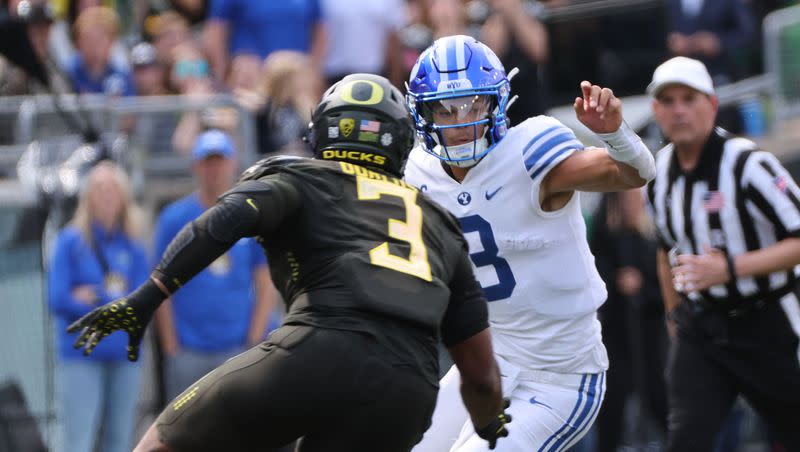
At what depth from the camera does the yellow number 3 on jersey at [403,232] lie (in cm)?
400

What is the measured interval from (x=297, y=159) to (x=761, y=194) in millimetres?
2833

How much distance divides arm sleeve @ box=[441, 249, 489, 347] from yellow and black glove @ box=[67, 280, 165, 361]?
88cm

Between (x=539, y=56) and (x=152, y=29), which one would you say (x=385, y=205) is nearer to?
(x=539, y=56)

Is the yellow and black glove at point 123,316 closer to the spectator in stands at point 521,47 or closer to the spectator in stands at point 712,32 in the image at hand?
the spectator in stands at point 521,47

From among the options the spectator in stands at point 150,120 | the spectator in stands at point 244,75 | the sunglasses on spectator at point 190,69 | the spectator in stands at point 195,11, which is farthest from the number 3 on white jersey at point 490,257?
the spectator in stands at point 195,11

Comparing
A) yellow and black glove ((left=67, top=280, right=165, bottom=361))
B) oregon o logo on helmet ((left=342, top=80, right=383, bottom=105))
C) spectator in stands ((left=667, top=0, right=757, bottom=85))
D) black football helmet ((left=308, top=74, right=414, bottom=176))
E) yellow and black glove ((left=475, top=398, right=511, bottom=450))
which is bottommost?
→ yellow and black glove ((left=475, top=398, right=511, bottom=450))

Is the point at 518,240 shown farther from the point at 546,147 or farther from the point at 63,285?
the point at 63,285

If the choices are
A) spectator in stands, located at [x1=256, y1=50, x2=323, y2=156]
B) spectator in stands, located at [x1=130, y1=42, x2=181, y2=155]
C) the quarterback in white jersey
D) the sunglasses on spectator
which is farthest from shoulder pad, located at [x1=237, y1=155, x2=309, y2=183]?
the sunglasses on spectator

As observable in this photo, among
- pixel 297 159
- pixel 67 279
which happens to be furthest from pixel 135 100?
pixel 297 159

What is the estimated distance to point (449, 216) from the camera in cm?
425

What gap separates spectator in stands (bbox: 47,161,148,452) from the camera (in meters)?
7.66

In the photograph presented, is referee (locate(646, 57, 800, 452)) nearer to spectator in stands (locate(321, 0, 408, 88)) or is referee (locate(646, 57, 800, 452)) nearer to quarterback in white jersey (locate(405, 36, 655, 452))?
quarterback in white jersey (locate(405, 36, 655, 452))

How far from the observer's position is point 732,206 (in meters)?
6.32

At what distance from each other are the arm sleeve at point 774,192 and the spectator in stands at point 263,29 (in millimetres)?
3777
